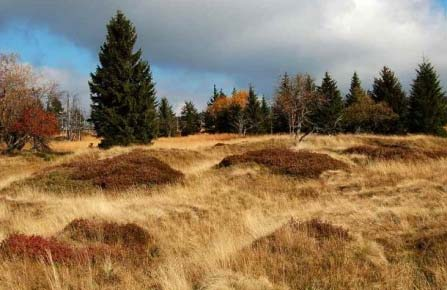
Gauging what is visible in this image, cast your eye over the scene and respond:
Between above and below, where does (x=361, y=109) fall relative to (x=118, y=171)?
above

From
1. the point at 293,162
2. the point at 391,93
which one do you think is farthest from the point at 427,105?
the point at 293,162

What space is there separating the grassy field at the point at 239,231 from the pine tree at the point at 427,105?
3609cm

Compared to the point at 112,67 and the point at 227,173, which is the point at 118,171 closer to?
the point at 227,173

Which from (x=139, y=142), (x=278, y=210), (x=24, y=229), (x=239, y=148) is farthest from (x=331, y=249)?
(x=139, y=142)

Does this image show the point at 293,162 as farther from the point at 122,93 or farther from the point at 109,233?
the point at 122,93

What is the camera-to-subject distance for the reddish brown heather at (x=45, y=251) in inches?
296

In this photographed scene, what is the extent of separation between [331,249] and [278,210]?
5060 mm

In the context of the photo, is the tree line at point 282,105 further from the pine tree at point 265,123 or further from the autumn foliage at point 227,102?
the autumn foliage at point 227,102

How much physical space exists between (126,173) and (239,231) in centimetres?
984

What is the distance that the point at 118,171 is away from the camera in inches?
753

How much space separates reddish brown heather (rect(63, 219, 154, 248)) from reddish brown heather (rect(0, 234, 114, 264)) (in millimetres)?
1082

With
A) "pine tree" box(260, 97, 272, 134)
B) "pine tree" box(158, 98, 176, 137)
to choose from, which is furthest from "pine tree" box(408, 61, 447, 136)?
"pine tree" box(158, 98, 176, 137)

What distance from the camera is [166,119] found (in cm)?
9400

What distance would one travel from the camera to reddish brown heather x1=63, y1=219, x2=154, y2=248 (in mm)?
9453
